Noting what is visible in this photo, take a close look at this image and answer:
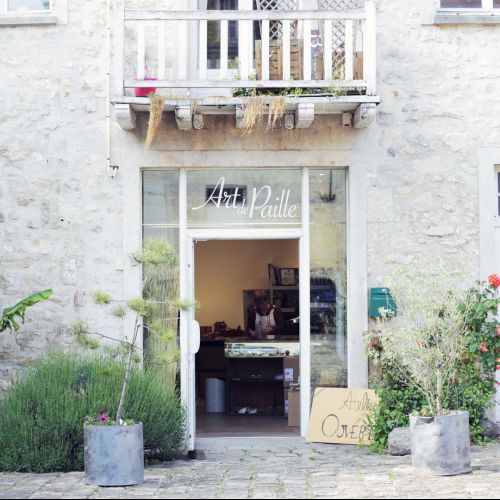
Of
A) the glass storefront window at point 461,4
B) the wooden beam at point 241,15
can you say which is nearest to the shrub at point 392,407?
the wooden beam at point 241,15

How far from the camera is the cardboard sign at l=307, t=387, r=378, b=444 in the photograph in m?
9.84

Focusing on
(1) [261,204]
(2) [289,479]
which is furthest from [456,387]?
(1) [261,204]

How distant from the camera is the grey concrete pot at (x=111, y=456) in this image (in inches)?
304

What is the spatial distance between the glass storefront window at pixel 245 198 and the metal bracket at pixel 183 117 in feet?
1.97

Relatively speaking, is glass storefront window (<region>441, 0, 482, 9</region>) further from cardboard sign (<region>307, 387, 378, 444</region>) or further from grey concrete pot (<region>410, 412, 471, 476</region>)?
grey concrete pot (<region>410, 412, 471, 476</region>)

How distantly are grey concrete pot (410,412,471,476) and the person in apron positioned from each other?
5133 mm

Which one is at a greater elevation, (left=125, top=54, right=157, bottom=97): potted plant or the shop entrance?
(left=125, top=54, right=157, bottom=97): potted plant

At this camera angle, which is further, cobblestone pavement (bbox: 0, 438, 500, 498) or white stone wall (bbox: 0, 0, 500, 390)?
white stone wall (bbox: 0, 0, 500, 390)

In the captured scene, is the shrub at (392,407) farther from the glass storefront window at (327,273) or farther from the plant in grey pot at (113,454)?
the plant in grey pot at (113,454)

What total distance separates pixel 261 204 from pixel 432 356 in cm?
274

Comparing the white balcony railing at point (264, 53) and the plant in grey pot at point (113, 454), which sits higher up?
the white balcony railing at point (264, 53)

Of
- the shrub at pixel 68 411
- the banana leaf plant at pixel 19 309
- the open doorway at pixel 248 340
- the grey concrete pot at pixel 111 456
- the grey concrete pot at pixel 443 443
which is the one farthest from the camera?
the open doorway at pixel 248 340

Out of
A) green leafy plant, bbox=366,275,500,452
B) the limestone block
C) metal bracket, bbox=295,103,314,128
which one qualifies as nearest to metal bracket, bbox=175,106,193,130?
metal bracket, bbox=295,103,314,128

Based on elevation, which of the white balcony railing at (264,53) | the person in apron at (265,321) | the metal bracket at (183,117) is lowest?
the person in apron at (265,321)
